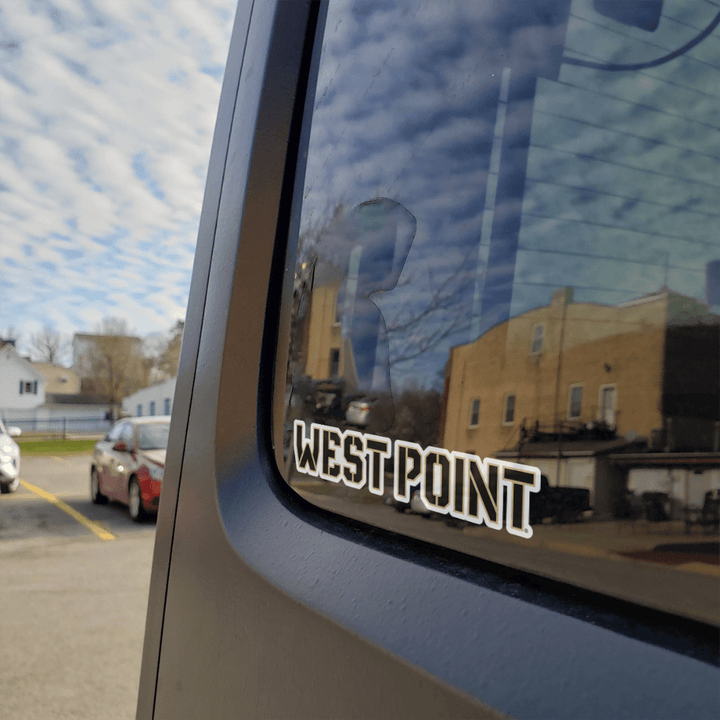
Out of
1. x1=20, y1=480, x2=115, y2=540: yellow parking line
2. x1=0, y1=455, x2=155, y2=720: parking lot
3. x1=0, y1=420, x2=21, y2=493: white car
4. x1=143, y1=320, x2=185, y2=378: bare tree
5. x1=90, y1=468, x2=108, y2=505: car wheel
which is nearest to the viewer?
x1=0, y1=455, x2=155, y2=720: parking lot

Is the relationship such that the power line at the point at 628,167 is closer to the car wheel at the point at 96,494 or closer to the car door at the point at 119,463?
the car door at the point at 119,463

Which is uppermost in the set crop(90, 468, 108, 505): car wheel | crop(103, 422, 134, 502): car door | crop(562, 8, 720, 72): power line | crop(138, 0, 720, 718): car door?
crop(562, 8, 720, 72): power line

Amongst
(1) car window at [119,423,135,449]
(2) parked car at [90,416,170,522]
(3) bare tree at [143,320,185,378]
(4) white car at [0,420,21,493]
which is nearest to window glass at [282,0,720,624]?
(2) parked car at [90,416,170,522]

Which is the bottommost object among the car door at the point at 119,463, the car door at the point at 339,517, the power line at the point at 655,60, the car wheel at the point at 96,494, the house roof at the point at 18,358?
the car wheel at the point at 96,494

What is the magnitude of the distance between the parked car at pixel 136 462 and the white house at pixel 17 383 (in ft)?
153

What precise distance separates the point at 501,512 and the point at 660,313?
262mm

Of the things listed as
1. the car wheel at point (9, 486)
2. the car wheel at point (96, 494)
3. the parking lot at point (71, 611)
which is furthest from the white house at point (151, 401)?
the parking lot at point (71, 611)

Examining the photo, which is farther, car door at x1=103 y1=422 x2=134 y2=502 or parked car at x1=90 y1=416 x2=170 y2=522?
car door at x1=103 y1=422 x2=134 y2=502

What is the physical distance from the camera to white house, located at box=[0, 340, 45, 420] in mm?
52625

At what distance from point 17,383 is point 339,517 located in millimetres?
58909

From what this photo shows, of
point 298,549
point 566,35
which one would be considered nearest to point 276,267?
point 298,549

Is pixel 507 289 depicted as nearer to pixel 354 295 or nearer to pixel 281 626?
pixel 354 295

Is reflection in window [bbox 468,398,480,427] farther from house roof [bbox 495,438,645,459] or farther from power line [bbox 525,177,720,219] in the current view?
power line [bbox 525,177,720,219]

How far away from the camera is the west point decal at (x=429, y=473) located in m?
0.74
